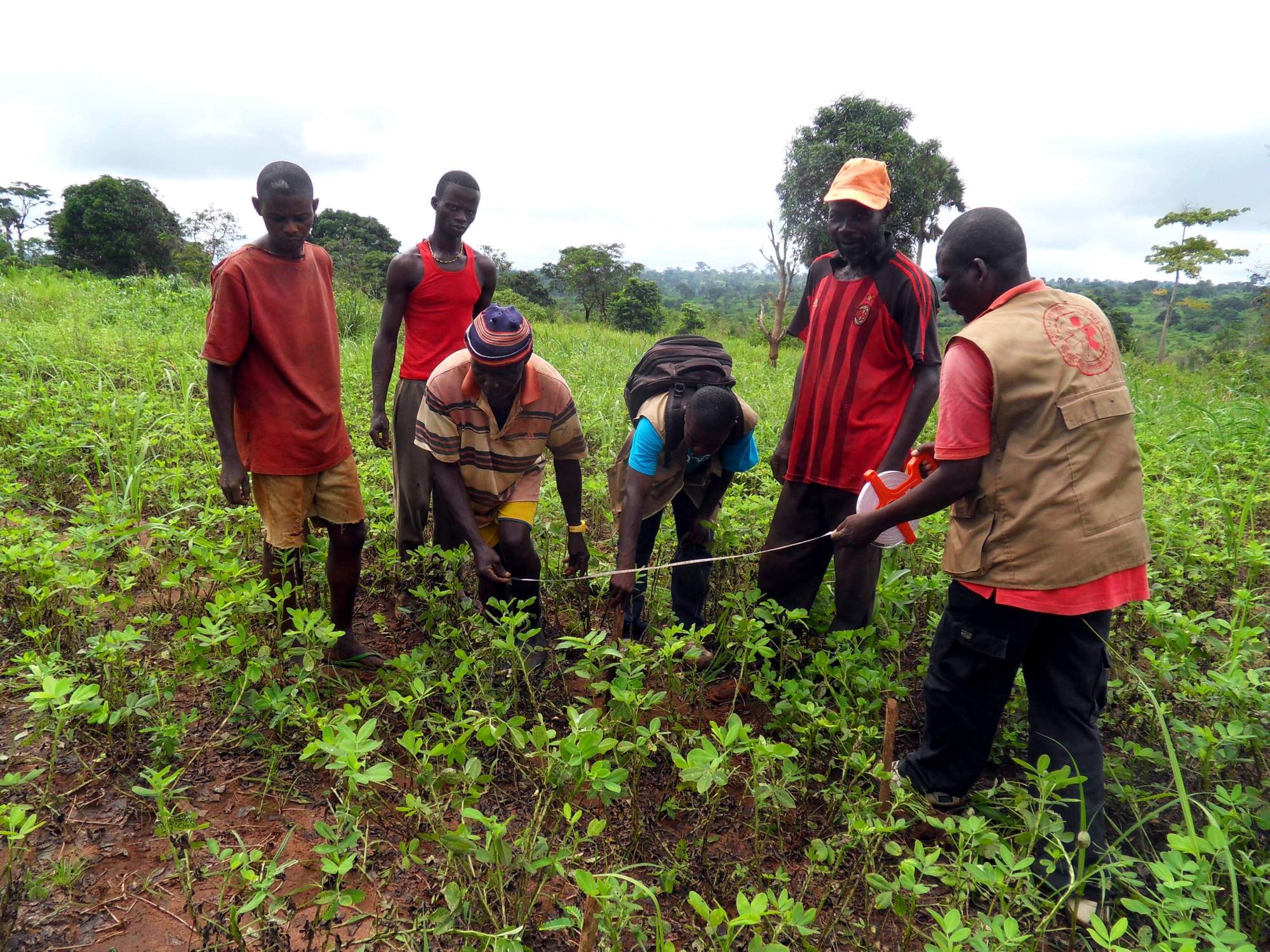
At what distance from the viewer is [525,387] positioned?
2.94 m

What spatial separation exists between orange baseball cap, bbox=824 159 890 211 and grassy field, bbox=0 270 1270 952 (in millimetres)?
1489

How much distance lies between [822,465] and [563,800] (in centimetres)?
164

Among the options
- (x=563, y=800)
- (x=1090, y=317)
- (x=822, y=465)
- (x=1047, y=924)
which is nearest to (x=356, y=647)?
(x=563, y=800)

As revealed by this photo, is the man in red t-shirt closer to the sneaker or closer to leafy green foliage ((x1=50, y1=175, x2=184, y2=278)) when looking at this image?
the sneaker

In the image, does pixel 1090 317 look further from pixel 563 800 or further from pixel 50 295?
pixel 50 295

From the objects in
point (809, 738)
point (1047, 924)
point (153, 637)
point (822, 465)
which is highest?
point (822, 465)

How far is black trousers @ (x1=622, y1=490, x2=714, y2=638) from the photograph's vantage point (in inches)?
134

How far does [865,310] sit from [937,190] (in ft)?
62.7

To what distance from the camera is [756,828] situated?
6.93ft

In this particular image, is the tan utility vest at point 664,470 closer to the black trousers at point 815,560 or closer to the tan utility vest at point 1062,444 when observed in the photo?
the black trousers at point 815,560

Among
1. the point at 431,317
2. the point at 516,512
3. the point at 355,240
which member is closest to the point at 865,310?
the point at 516,512

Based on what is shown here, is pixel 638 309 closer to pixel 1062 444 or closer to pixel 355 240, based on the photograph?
pixel 355 240

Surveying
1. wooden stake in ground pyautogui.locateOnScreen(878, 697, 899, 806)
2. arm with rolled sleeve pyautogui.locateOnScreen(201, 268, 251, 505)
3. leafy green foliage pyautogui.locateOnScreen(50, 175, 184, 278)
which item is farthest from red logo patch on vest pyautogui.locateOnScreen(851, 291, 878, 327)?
leafy green foliage pyautogui.locateOnScreen(50, 175, 184, 278)

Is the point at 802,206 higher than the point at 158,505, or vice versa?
the point at 802,206
